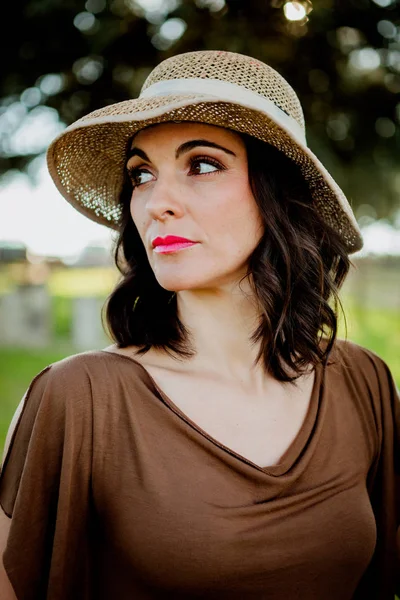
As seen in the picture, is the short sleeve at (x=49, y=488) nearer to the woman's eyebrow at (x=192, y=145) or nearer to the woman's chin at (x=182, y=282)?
the woman's chin at (x=182, y=282)

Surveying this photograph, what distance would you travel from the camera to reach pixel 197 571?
160 centimetres

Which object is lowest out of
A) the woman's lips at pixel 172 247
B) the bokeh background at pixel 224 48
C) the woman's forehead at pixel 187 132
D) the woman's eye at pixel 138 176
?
the woman's lips at pixel 172 247

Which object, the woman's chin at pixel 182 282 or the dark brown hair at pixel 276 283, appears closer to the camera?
the woman's chin at pixel 182 282

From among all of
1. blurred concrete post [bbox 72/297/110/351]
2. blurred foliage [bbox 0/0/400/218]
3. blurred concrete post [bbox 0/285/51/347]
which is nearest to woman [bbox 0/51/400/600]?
blurred foliage [bbox 0/0/400/218]

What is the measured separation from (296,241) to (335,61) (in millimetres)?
1741

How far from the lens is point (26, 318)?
967cm

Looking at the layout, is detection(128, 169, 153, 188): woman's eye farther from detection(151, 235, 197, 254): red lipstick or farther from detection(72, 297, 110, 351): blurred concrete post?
detection(72, 297, 110, 351): blurred concrete post

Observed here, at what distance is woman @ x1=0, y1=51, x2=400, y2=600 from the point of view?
164 cm

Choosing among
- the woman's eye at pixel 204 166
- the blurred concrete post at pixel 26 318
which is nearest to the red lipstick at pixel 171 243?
the woman's eye at pixel 204 166

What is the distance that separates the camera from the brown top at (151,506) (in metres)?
1.62

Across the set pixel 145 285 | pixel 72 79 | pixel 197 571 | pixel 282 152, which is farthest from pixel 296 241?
pixel 72 79

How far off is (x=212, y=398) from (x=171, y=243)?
51 centimetres

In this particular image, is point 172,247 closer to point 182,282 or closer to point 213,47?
point 182,282

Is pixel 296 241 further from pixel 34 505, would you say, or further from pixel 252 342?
pixel 34 505
